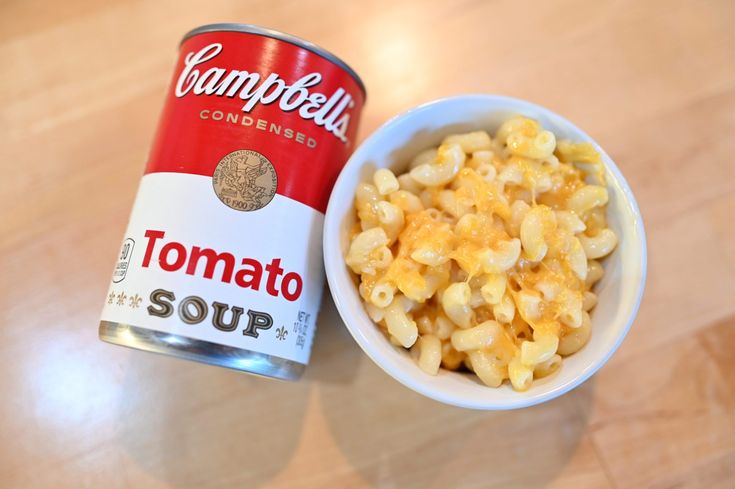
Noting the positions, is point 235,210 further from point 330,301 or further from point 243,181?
point 330,301

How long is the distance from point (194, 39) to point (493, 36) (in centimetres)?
56

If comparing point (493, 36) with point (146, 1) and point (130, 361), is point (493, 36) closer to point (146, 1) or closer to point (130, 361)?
point (146, 1)

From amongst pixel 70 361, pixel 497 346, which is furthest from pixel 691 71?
pixel 70 361

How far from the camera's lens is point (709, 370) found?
35.4 inches

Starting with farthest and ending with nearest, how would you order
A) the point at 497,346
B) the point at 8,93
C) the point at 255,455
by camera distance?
the point at 8,93
the point at 255,455
the point at 497,346

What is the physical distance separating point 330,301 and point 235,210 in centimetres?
27

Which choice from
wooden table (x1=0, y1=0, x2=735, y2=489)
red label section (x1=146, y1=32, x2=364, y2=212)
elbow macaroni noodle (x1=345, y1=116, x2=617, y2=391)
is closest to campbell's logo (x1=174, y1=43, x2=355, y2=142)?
red label section (x1=146, y1=32, x2=364, y2=212)

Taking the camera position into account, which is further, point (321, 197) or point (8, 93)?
point (8, 93)

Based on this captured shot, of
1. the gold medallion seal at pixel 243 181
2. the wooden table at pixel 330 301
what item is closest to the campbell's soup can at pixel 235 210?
the gold medallion seal at pixel 243 181

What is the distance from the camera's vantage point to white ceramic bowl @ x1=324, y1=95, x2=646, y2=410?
2.27 feet

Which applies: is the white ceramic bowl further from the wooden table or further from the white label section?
the wooden table

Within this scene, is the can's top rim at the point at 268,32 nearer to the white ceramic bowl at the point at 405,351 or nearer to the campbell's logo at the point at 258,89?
the campbell's logo at the point at 258,89

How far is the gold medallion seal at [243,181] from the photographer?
696mm

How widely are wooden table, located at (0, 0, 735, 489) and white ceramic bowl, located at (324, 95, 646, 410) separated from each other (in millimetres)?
180
